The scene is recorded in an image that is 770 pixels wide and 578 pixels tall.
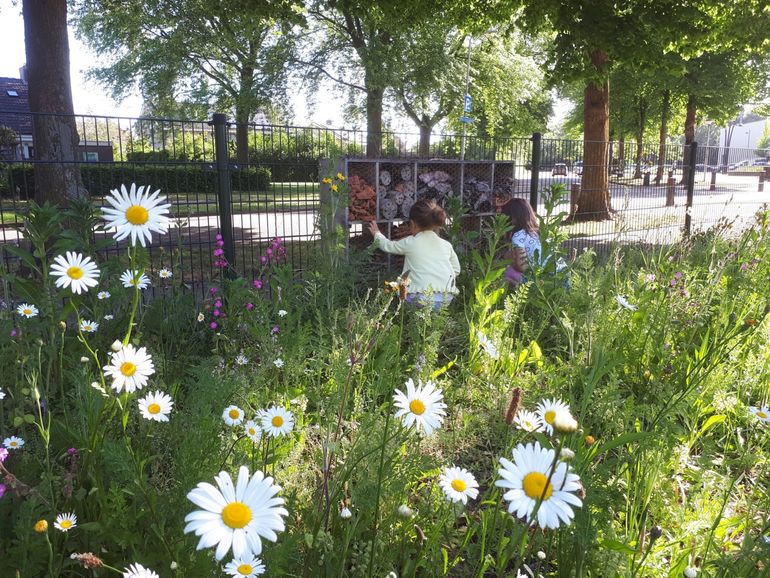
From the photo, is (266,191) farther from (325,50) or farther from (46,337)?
(325,50)

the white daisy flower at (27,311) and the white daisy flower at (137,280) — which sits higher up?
the white daisy flower at (137,280)

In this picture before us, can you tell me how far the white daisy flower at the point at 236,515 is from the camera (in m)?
0.87

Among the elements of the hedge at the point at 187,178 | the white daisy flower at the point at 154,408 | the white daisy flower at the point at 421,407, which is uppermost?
the hedge at the point at 187,178

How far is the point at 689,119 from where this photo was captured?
79.3 ft

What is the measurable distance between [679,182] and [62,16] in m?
9.73

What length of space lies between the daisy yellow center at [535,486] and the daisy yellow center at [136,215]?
40.3 inches

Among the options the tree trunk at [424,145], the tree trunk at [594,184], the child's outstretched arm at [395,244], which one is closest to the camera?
the child's outstretched arm at [395,244]

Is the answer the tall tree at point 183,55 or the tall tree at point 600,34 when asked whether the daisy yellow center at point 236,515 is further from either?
the tall tree at point 183,55

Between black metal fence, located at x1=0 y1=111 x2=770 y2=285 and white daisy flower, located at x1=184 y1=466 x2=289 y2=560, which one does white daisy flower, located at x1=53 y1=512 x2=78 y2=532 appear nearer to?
white daisy flower, located at x1=184 y1=466 x2=289 y2=560

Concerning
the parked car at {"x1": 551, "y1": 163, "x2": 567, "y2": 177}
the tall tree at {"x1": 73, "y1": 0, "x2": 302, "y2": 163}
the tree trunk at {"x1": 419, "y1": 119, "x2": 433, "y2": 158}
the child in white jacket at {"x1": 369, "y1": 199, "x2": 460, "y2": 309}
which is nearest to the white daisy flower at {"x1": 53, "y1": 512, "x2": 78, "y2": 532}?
the child in white jacket at {"x1": 369, "y1": 199, "x2": 460, "y2": 309}

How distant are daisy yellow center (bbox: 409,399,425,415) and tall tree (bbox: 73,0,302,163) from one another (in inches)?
860

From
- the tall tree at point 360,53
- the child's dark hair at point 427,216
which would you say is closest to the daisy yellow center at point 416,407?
the child's dark hair at point 427,216

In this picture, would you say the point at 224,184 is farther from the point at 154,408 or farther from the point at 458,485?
the point at 458,485

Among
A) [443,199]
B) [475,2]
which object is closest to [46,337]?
[443,199]
